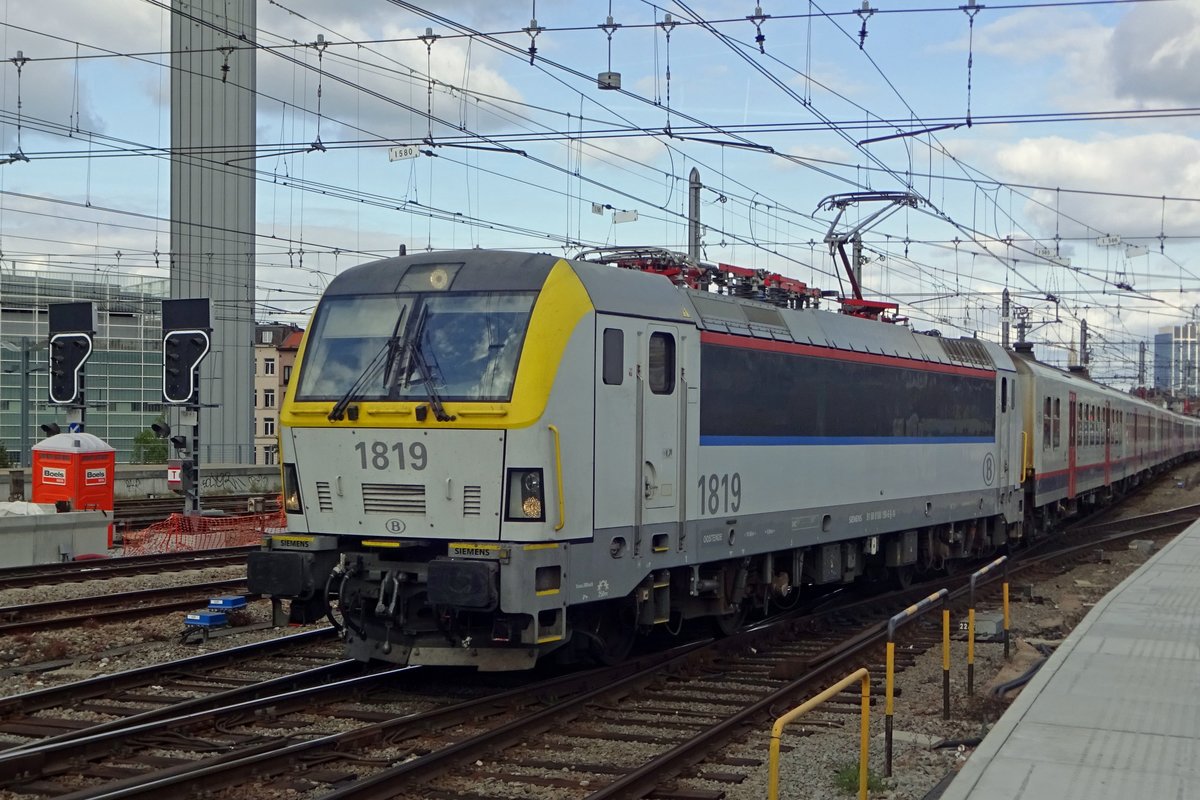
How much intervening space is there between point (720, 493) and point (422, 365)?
328 cm

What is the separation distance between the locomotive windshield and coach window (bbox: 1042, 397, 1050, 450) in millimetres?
16173

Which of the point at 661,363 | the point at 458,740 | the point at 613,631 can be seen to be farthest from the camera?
the point at 613,631

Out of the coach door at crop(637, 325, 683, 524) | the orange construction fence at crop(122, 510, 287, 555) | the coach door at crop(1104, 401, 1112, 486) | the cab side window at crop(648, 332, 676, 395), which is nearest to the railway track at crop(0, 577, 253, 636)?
the orange construction fence at crop(122, 510, 287, 555)

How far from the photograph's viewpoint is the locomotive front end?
9.39m

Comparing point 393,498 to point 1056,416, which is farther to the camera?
point 1056,416

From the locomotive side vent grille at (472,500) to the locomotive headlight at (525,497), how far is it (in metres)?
0.22

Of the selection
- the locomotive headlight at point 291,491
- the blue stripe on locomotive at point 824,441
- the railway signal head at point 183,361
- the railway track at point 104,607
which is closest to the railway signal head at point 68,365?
the railway signal head at point 183,361

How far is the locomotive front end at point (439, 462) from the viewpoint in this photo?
9.39 m

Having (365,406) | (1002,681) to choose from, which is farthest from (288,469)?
(1002,681)

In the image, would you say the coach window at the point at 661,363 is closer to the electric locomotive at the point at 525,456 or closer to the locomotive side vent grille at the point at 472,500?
the electric locomotive at the point at 525,456

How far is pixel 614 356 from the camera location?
10242mm

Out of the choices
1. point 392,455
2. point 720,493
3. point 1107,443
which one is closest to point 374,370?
point 392,455

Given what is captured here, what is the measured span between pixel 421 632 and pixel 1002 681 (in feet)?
17.6

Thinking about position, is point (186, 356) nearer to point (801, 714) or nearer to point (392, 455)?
point (392, 455)
